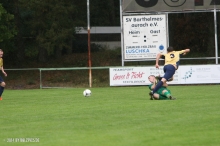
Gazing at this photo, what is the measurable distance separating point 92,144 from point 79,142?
35 cm

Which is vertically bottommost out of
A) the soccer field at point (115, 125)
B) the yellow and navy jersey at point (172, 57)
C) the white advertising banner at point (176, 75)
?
the soccer field at point (115, 125)

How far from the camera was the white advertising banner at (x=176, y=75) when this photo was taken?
34.8 m

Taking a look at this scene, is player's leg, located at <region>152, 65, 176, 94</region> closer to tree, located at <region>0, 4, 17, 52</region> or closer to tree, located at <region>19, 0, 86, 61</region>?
tree, located at <region>0, 4, 17, 52</region>

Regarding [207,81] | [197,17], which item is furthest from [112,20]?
[207,81]

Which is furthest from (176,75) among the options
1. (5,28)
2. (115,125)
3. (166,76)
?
(115,125)

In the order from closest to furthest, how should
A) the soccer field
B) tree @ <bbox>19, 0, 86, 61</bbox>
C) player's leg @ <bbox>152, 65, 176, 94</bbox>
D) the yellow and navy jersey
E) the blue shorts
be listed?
the soccer field → player's leg @ <bbox>152, 65, 176, 94</bbox> → the blue shorts → the yellow and navy jersey → tree @ <bbox>19, 0, 86, 61</bbox>

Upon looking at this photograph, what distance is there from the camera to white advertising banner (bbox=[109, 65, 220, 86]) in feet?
114

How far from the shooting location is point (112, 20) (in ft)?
190

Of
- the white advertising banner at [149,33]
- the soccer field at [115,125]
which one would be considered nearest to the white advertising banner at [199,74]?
the white advertising banner at [149,33]

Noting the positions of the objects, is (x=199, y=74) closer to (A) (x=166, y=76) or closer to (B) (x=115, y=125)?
(A) (x=166, y=76)

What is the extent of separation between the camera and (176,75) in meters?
35.2

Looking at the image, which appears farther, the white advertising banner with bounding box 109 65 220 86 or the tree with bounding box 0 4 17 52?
the tree with bounding box 0 4 17 52

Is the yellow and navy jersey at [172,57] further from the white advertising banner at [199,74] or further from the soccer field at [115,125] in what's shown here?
the white advertising banner at [199,74]

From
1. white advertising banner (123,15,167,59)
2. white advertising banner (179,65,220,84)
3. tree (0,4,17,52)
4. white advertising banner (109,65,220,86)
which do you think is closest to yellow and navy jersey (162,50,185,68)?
white advertising banner (109,65,220,86)
